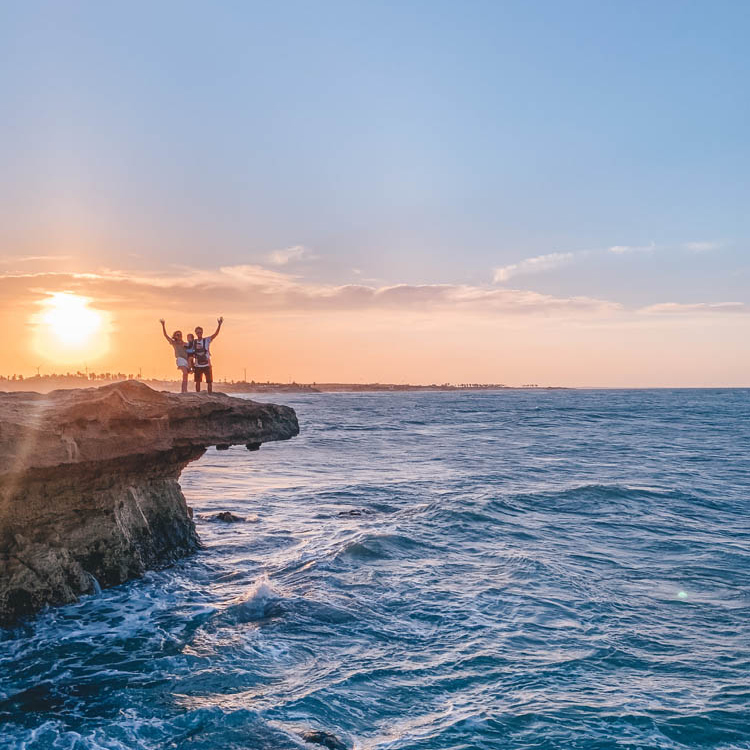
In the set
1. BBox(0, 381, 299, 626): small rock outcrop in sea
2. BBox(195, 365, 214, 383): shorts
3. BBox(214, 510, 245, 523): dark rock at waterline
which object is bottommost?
BBox(214, 510, 245, 523): dark rock at waterline

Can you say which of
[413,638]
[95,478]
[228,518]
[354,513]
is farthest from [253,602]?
[354,513]

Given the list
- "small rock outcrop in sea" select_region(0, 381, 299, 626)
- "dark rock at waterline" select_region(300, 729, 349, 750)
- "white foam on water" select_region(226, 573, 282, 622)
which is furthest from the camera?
"white foam on water" select_region(226, 573, 282, 622)

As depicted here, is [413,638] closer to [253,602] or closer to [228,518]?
[253,602]

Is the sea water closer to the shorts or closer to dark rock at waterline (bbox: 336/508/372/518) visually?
dark rock at waterline (bbox: 336/508/372/518)

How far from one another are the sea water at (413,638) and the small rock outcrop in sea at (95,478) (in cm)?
58

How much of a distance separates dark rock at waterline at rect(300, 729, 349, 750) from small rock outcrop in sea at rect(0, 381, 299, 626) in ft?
18.2

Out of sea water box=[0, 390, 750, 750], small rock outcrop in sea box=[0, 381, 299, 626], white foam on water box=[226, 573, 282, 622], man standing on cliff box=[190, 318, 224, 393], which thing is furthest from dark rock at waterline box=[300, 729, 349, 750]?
man standing on cliff box=[190, 318, 224, 393]

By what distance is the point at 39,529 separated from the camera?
31.5 feet

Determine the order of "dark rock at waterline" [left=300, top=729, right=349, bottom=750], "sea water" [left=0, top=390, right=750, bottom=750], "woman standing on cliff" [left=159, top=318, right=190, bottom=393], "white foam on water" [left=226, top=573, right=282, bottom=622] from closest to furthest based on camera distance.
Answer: "dark rock at waterline" [left=300, top=729, right=349, bottom=750] < "sea water" [left=0, top=390, right=750, bottom=750] < "white foam on water" [left=226, top=573, right=282, bottom=622] < "woman standing on cliff" [left=159, top=318, right=190, bottom=393]

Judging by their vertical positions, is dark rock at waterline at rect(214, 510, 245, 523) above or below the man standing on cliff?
below

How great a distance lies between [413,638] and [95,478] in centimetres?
612

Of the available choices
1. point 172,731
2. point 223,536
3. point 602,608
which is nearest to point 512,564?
point 602,608

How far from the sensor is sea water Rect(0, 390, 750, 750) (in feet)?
20.8

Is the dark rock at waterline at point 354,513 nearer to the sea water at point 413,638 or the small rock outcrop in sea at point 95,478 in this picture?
the sea water at point 413,638
